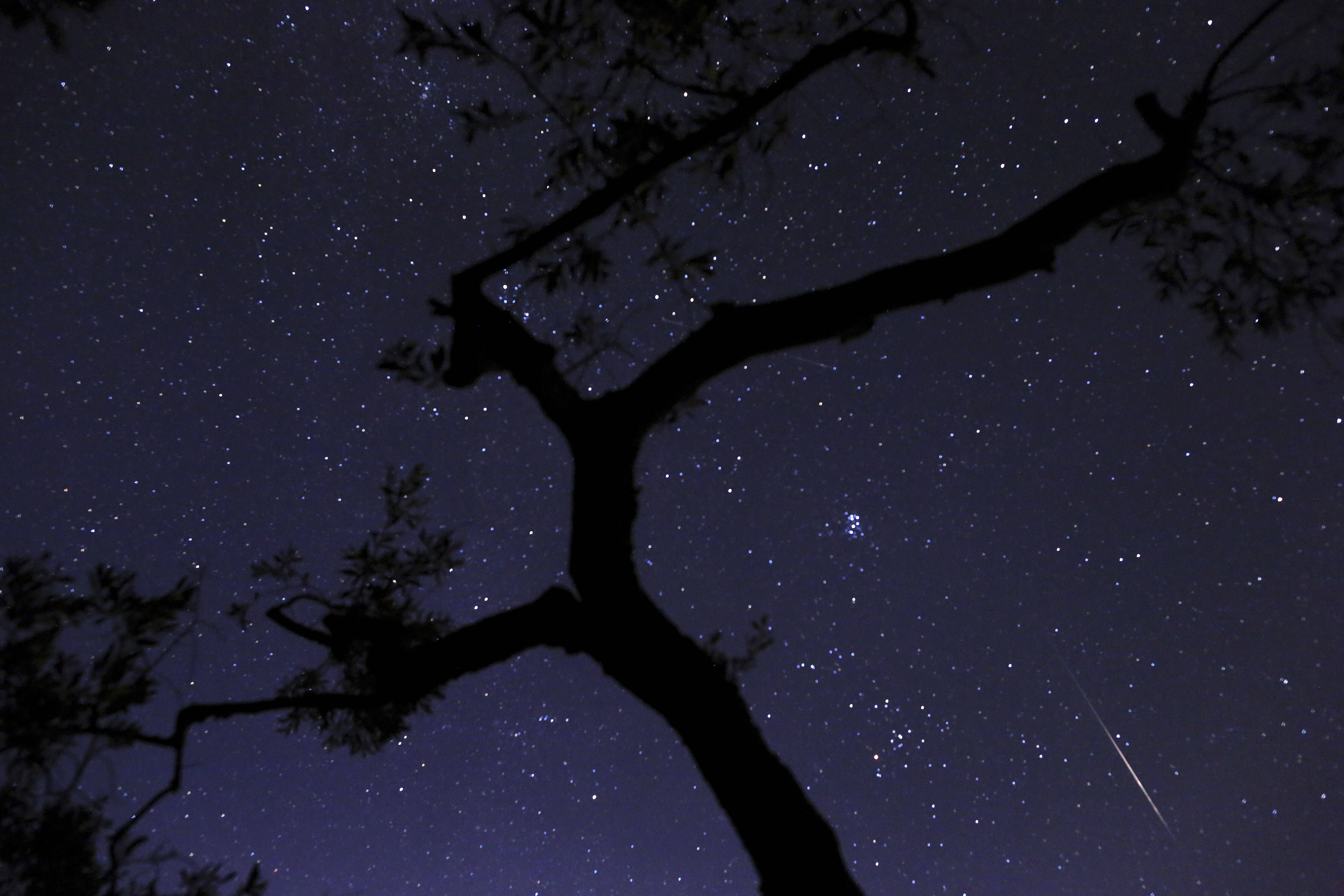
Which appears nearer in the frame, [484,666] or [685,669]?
[685,669]

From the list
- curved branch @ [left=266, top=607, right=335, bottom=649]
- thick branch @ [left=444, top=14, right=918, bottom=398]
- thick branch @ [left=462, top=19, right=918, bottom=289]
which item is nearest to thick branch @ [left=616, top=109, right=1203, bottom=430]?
thick branch @ [left=444, top=14, right=918, bottom=398]

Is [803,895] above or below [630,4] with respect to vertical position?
below

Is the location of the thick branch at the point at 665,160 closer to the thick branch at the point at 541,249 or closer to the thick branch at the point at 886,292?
the thick branch at the point at 541,249

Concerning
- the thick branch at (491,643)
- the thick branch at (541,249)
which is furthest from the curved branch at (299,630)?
the thick branch at (541,249)

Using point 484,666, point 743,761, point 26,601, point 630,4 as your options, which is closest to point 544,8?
point 630,4

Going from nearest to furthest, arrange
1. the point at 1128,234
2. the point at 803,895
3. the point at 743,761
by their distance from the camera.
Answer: the point at 803,895 < the point at 743,761 < the point at 1128,234

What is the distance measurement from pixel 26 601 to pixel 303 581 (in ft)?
5.04

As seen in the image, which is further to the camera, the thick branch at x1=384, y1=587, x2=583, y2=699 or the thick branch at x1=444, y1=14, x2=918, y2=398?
the thick branch at x1=444, y1=14, x2=918, y2=398

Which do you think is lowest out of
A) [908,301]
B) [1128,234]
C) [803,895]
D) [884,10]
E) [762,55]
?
[803,895]

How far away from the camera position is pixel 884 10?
170 inches

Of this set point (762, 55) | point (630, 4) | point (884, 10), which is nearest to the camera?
point (630, 4)

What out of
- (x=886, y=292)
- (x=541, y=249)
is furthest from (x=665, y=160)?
(x=886, y=292)

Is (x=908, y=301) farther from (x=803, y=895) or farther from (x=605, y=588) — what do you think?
(x=803, y=895)

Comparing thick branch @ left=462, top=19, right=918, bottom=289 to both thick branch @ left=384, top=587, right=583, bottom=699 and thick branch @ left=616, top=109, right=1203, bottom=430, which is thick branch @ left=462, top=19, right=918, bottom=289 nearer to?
thick branch @ left=616, top=109, right=1203, bottom=430
